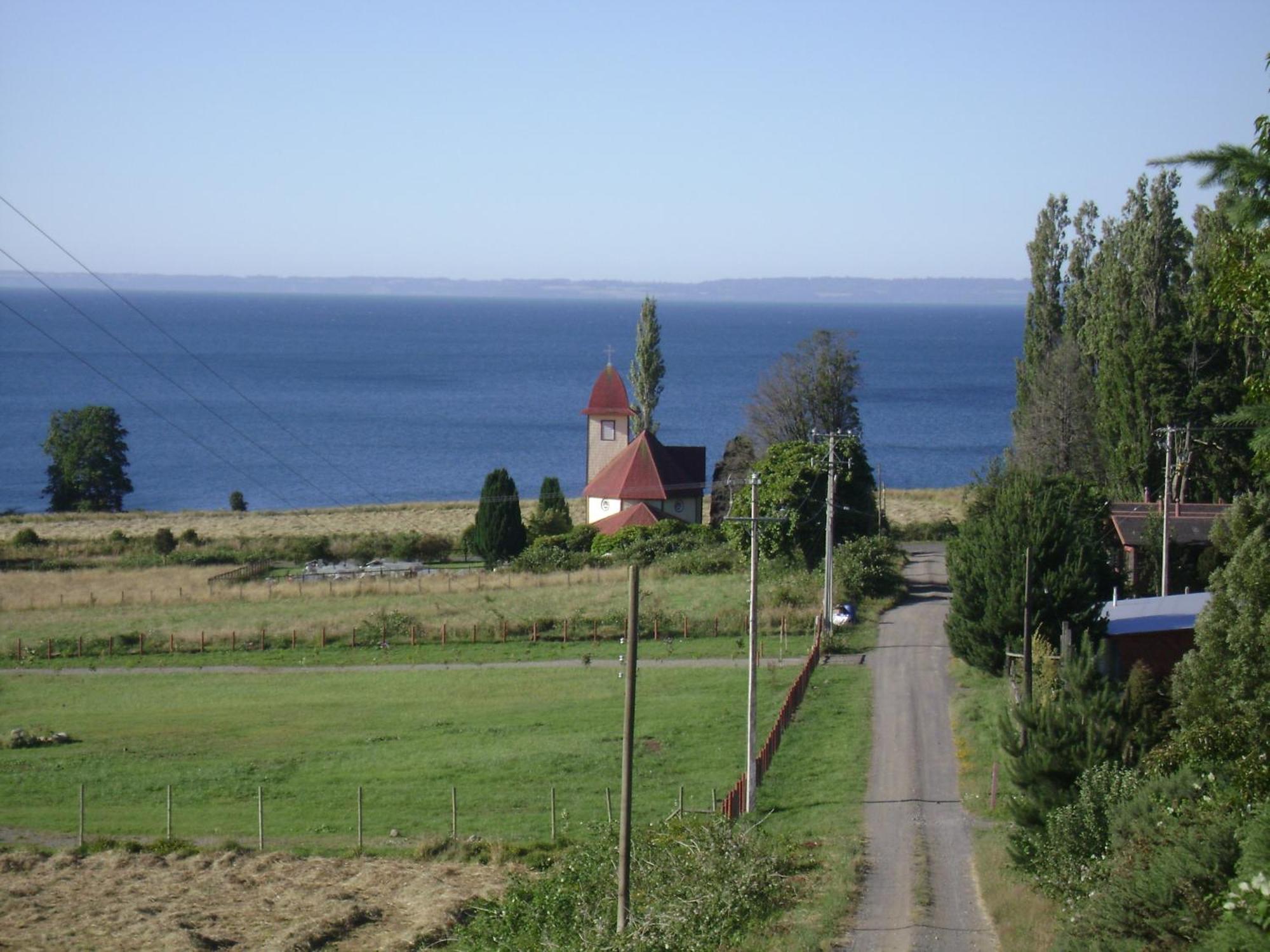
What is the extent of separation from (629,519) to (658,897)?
1664 inches

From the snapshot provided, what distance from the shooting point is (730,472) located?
68562mm

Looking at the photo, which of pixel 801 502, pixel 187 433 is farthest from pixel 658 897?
pixel 187 433

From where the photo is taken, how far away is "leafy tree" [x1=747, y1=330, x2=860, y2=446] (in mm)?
71062

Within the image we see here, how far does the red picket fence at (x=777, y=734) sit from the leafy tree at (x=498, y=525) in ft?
69.0

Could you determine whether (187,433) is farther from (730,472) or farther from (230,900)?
(230,900)

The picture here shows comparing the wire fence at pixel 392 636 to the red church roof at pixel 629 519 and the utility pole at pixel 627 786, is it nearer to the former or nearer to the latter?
the red church roof at pixel 629 519

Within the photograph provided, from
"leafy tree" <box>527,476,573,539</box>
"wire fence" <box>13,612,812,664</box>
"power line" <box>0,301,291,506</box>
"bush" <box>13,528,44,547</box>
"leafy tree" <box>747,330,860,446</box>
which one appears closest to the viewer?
"wire fence" <box>13,612,812,664</box>

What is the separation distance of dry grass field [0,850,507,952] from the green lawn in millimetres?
1797

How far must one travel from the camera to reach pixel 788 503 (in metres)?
51.3

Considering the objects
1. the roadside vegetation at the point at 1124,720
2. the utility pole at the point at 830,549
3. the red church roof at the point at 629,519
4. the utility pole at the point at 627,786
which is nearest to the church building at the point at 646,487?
the red church roof at the point at 629,519

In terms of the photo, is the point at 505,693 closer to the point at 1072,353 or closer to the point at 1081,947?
the point at 1081,947

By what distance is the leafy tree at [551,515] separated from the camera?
2522 inches

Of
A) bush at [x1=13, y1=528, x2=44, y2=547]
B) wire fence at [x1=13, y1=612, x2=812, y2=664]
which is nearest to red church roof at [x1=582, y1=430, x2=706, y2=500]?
wire fence at [x1=13, y1=612, x2=812, y2=664]

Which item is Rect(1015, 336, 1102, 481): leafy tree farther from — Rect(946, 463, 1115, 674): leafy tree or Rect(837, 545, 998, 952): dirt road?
Rect(946, 463, 1115, 674): leafy tree
